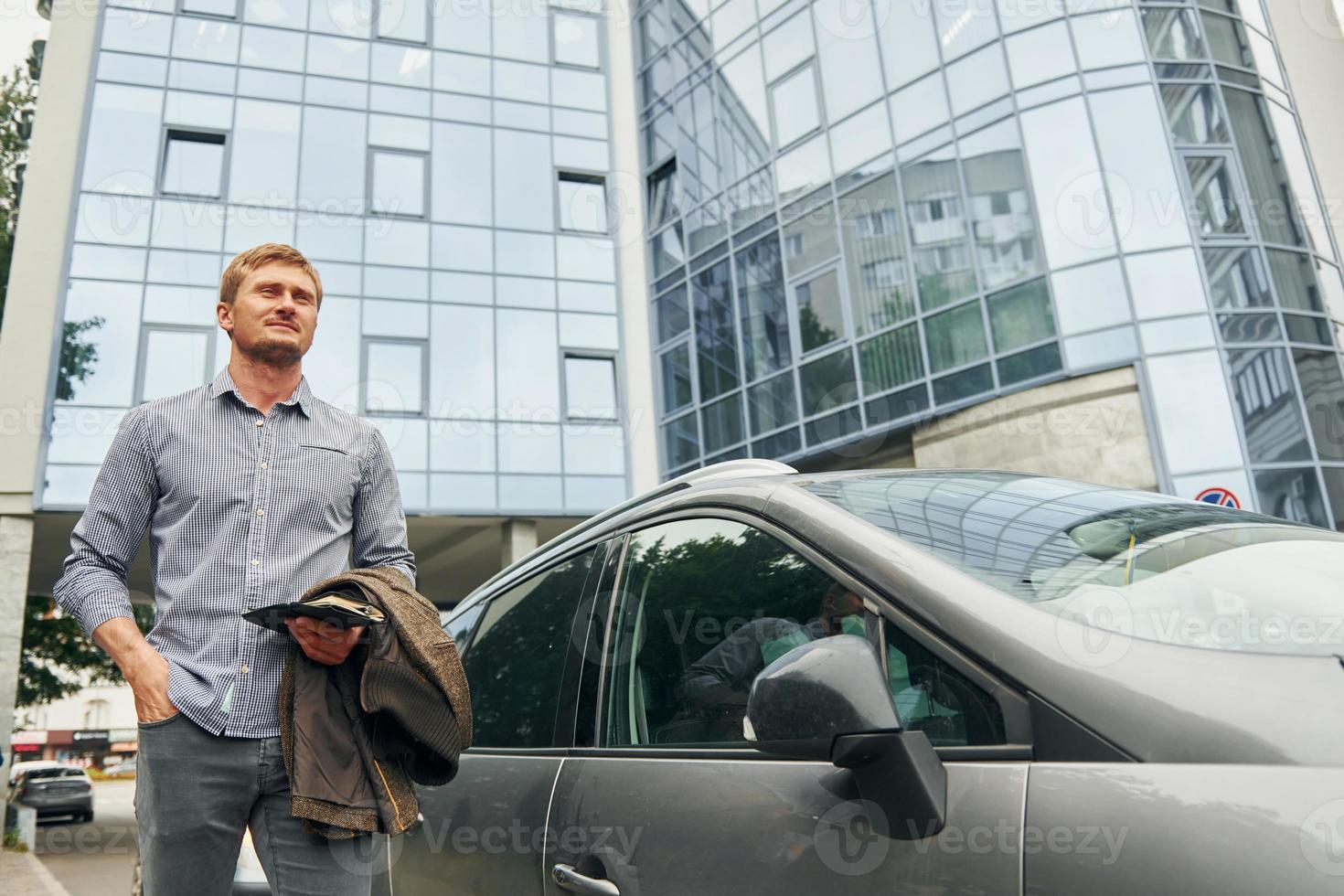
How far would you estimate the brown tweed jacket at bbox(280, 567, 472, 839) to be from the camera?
1.90 meters

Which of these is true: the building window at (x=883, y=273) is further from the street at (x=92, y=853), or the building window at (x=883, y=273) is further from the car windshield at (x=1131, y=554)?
the car windshield at (x=1131, y=554)

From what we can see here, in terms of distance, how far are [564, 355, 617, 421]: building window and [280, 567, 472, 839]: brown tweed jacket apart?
15626mm

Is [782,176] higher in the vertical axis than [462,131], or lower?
lower

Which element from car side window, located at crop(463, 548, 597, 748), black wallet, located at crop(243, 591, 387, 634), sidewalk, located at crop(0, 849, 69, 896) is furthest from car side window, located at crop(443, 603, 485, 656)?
sidewalk, located at crop(0, 849, 69, 896)

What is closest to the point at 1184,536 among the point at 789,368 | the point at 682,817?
the point at 682,817

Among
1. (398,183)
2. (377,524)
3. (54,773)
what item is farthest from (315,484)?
(54,773)

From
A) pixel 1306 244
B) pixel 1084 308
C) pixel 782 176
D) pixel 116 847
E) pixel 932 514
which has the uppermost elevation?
pixel 782 176

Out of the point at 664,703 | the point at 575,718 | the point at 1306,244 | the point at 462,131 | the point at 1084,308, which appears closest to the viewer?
the point at 664,703

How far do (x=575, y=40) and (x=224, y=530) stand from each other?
19511 millimetres

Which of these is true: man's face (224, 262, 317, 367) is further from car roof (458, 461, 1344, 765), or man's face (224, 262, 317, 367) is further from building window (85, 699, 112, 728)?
building window (85, 699, 112, 728)

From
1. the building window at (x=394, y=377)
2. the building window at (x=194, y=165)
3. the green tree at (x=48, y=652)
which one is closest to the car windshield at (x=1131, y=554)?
the building window at (x=394, y=377)

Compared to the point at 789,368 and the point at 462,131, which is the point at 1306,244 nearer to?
the point at 789,368

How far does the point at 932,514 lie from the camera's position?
1828mm

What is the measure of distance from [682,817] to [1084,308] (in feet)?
40.8
